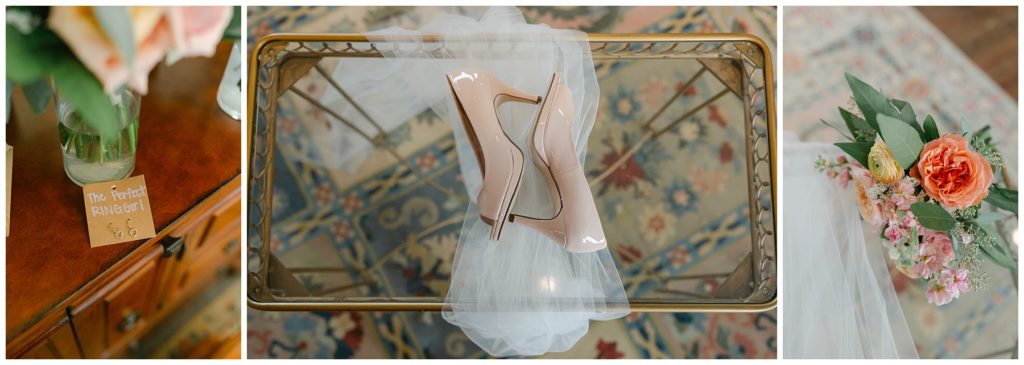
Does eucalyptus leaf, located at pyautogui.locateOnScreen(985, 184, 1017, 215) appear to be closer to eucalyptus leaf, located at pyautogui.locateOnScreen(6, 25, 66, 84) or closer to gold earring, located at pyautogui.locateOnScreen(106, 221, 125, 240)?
eucalyptus leaf, located at pyautogui.locateOnScreen(6, 25, 66, 84)

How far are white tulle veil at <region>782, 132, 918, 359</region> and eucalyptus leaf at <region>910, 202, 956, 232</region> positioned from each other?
0.75 ft

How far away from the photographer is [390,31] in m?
1.04

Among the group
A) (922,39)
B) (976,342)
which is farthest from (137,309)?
(922,39)

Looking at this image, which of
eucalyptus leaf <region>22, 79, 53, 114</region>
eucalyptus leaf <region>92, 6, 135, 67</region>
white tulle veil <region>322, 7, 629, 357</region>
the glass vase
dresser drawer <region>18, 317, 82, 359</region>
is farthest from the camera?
white tulle veil <region>322, 7, 629, 357</region>

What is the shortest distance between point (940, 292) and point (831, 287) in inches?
7.1

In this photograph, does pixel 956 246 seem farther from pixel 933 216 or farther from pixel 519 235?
pixel 519 235

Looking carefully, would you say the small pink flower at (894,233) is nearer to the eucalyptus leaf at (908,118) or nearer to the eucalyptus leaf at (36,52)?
the eucalyptus leaf at (908,118)

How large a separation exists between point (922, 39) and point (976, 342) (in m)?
0.79

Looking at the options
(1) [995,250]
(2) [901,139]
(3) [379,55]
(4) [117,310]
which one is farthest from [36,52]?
(1) [995,250]

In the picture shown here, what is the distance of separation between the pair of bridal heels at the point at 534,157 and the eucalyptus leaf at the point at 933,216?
467 mm

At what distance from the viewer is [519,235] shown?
1025mm

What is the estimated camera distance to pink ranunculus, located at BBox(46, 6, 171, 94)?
42 cm

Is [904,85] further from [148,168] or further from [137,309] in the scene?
[137,309]

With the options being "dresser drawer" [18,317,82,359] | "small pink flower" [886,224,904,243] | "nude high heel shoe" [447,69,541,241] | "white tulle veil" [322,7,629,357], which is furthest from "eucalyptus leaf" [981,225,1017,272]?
"dresser drawer" [18,317,82,359]
